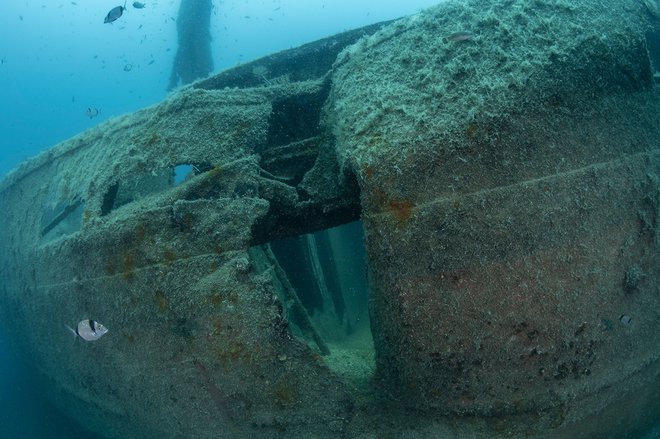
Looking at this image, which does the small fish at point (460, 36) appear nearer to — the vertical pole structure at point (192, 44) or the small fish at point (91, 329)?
the small fish at point (91, 329)

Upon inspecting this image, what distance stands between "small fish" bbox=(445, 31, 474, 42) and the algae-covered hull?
1 cm

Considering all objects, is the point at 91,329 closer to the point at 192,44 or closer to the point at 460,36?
the point at 460,36

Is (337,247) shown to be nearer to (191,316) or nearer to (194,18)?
(191,316)

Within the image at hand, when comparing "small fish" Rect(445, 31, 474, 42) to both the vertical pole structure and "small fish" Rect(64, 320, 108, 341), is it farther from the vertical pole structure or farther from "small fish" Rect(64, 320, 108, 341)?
the vertical pole structure

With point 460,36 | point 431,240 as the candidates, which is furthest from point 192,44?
point 431,240

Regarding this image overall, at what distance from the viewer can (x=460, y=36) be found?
2811 mm

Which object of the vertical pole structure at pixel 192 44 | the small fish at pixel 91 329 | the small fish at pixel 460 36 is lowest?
the vertical pole structure at pixel 192 44

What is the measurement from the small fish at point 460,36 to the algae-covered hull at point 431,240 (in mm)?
15

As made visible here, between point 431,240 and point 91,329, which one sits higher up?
point 431,240

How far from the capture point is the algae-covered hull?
2455 millimetres

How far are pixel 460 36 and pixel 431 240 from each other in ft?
4.99

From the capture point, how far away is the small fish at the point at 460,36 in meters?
2.79

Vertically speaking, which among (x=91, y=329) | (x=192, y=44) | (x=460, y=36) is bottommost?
(x=192, y=44)

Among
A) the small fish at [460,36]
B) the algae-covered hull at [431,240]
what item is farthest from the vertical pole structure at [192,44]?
the small fish at [460,36]
